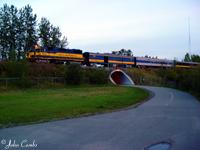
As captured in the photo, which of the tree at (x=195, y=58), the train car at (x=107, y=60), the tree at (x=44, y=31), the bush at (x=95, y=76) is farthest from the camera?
the tree at (x=195, y=58)

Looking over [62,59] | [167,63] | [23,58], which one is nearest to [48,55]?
[62,59]

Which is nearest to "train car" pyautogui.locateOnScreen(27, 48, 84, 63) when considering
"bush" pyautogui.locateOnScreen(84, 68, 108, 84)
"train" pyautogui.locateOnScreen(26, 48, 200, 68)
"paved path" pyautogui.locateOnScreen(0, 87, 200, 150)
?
"train" pyautogui.locateOnScreen(26, 48, 200, 68)

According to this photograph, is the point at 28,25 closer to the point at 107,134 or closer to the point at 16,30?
the point at 16,30

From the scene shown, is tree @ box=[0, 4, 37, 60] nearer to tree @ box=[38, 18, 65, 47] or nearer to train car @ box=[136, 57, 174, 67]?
tree @ box=[38, 18, 65, 47]

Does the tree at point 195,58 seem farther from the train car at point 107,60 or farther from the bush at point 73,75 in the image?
the bush at point 73,75

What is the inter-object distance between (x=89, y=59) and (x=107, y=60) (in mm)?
5461

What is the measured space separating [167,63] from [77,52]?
36.9m

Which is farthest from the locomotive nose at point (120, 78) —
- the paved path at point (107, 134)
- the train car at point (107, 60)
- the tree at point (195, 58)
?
the paved path at point (107, 134)

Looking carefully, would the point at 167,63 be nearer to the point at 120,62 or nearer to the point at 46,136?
the point at 120,62

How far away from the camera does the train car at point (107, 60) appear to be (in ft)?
228

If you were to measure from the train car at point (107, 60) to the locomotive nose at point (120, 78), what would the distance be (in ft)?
9.67

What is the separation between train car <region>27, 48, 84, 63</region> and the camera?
57.8 m

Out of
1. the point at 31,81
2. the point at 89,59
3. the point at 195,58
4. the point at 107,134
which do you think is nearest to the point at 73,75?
the point at 31,81

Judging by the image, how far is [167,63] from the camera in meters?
91.6
